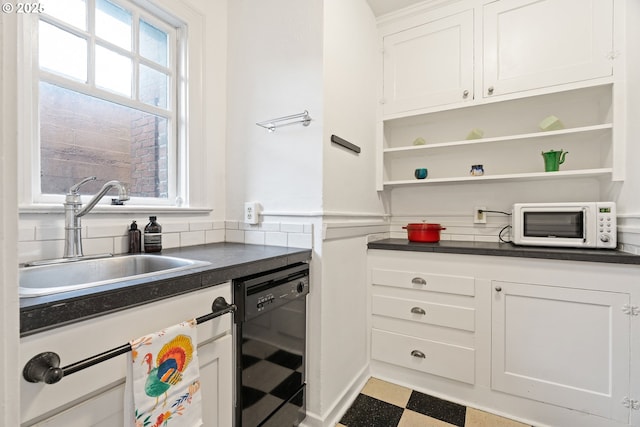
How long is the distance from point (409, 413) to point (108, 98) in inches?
91.7

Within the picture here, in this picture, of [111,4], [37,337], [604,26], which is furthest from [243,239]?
[604,26]

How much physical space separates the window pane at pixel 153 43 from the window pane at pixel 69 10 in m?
0.27

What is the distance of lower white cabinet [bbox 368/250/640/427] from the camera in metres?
1.43

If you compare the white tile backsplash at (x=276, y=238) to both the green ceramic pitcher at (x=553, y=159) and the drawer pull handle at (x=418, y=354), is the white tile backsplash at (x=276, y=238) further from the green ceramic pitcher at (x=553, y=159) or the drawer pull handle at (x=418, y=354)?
the green ceramic pitcher at (x=553, y=159)

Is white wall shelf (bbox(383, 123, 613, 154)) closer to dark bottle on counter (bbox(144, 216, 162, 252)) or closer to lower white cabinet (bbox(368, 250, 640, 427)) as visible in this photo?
lower white cabinet (bbox(368, 250, 640, 427))

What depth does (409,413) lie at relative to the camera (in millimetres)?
1648

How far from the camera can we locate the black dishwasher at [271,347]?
1126mm

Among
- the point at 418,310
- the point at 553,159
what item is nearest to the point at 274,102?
the point at 418,310

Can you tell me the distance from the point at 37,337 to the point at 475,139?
2.37 metres

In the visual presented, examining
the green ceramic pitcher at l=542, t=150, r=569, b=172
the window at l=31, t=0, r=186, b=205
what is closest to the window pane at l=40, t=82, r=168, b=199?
the window at l=31, t=0, r=186, b=205

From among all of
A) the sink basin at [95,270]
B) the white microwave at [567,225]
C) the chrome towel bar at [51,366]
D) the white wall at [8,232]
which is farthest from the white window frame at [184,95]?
the white microwave at [567,225]

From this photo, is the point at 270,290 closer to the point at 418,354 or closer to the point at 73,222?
the point at 73,222

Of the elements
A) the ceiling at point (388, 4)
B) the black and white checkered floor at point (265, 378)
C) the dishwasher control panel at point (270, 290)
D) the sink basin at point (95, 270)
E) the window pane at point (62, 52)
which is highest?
the ceiling at point (388, 4)

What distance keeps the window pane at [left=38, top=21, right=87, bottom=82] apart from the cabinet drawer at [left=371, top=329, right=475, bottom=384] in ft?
7.27
